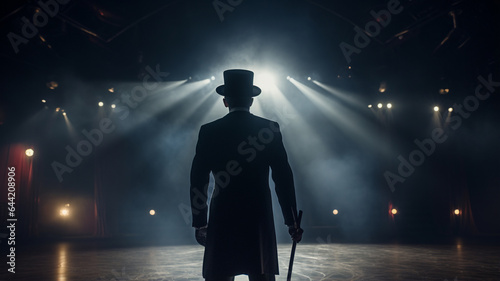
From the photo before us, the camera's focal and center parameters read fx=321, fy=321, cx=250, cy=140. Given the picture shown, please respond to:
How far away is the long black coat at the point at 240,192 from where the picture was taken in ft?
5.82

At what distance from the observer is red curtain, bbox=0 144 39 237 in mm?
10750

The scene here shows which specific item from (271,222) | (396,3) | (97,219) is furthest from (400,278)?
(97,219)

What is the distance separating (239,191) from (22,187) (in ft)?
39.9

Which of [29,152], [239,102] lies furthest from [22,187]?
[239,102]

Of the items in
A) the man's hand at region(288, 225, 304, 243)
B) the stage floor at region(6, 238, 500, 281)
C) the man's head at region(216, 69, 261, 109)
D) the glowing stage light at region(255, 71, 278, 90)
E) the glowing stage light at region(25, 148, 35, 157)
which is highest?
the glowing stage light at region(255, 71, 278, 90)

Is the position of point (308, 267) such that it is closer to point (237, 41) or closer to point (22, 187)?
point (237, 41)

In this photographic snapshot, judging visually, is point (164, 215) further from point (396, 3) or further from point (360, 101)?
point (396, 3)

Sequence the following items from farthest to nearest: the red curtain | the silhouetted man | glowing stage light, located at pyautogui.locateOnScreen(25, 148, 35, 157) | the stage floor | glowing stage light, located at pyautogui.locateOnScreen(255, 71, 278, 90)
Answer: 1. glowing stage light, located at pyautogui.locateOnScreen(25, 148, 35, 157)
2. the red curtain
3. glowing stage light, located at pyautogui.locateOnScreen(255, 71, 278, 90)
4. the stage floor
5. the silhouetted man

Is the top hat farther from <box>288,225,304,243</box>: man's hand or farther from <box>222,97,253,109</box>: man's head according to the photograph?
<box>288,225,304,243</box>: man's hand

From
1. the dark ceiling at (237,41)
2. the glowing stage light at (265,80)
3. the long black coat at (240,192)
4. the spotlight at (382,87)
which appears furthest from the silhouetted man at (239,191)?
the spotlight at (382,87)

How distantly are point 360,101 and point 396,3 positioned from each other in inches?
220

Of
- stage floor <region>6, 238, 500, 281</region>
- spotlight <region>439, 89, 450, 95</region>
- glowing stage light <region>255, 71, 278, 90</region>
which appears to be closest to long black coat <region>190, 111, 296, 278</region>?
stage floor <region>6, 238, 500, 281</region>

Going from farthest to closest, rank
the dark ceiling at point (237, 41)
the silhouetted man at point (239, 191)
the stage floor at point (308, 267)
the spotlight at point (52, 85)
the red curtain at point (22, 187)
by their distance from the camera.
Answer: the red curtain at point (22, 187)
the spotlight at point (52, 85)
the dark ceiling at point (237, 41)
the stage floor at point (308, 267)
the silhouetted man at point (239, 191)

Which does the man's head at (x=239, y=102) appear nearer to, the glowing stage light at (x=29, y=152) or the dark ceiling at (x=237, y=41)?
the dark ceiling at (x=237, y=41)
